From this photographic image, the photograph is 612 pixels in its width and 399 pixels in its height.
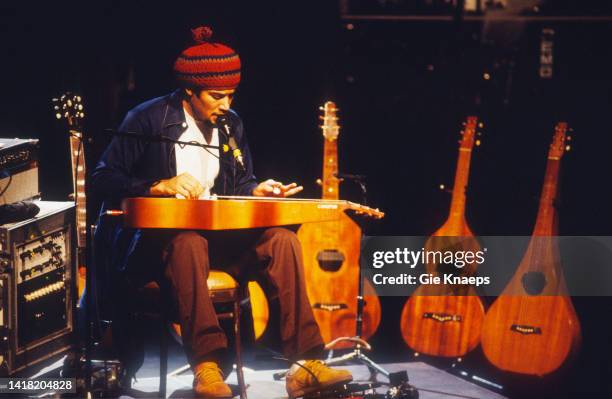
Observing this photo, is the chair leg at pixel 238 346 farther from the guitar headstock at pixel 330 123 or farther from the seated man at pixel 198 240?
the guitar headstock at pixel 330 123

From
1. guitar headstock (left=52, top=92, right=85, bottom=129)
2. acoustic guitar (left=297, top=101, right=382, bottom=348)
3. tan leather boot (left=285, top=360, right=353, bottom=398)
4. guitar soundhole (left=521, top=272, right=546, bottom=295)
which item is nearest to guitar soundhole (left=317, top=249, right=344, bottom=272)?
acoustic guitar (left=297, top=101, right=382, bottom=348)

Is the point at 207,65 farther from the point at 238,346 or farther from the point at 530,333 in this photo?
the point at 530,333

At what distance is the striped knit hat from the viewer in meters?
3.86

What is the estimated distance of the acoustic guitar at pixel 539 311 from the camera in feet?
14.0

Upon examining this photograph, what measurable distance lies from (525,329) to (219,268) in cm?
166

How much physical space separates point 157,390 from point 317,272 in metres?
1.21

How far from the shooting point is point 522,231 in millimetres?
4879

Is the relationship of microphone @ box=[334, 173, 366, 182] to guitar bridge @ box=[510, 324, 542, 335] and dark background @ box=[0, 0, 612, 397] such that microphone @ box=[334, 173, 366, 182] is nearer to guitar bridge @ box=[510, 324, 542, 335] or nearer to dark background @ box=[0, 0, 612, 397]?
dark background @ box=[0, 0, 612, 397]

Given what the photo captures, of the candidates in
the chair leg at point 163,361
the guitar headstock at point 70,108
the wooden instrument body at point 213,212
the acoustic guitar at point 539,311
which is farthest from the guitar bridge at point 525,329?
the guitar headstock at point 70,108

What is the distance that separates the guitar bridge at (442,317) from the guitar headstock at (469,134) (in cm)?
95

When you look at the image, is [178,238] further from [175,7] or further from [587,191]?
[587,191]

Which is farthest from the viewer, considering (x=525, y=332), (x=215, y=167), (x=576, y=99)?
(x=576, y=99)

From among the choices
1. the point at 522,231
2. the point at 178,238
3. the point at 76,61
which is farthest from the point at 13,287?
the point at 522,231

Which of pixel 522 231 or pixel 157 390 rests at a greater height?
pixel 522 231
